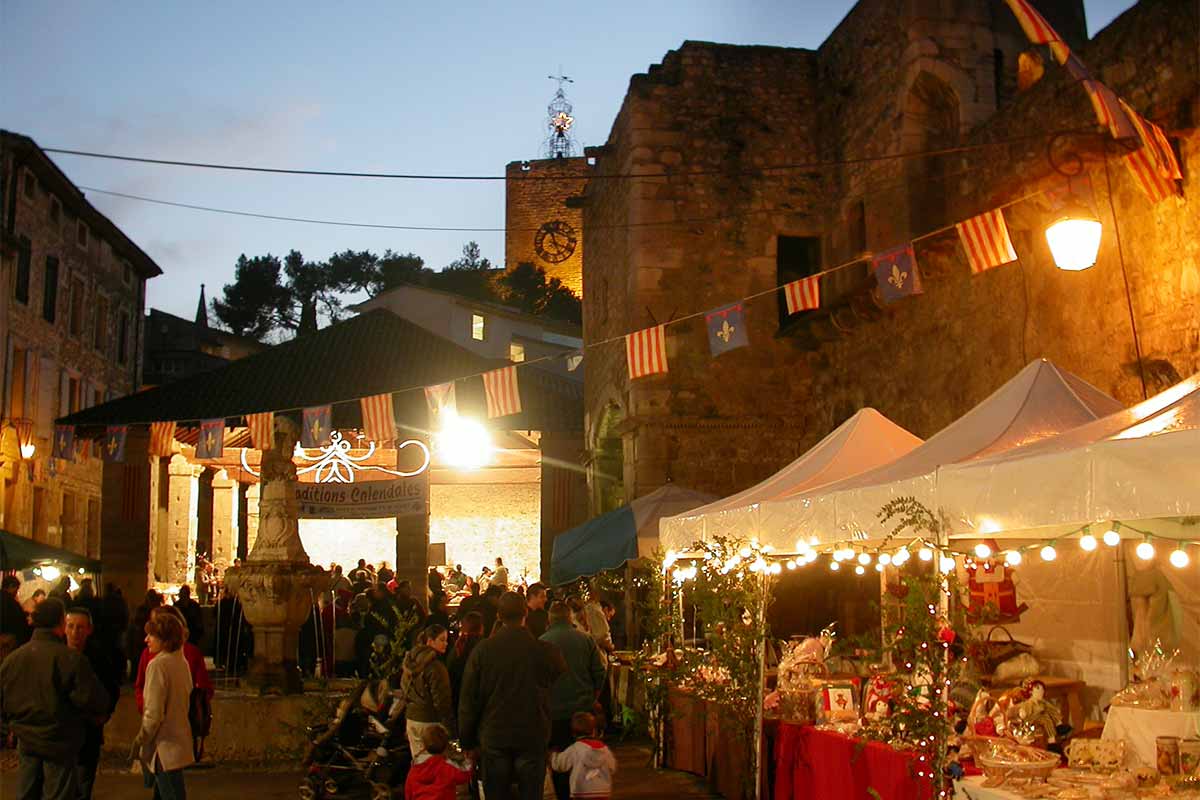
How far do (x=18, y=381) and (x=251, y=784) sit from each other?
796 inches

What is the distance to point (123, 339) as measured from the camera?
36188mm

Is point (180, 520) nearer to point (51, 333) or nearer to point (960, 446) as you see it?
point (51, 333)

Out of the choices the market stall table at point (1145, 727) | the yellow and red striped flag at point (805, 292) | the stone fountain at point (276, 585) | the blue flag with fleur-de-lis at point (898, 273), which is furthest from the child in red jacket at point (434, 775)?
the yellow and red striped flag at point (805, 292)

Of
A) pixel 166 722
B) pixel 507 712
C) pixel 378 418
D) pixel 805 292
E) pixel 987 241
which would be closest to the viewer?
pixel 507 712

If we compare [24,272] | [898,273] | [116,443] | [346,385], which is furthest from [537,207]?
[898,273]

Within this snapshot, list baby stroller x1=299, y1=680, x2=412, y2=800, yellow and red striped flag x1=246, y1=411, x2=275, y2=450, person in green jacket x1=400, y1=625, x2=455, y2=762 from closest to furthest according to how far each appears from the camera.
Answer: person in green jacket x1=400, y1=625, x2=455, y2=762 → baby stroller x1=299, y1=680, x2=412, y2=800 → yellow and red striped flag x1=246, y1=411, x2=275, y2=450

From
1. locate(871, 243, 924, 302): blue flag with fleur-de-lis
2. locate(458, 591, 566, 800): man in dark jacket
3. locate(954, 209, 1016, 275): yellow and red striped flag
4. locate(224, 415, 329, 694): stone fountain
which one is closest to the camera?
locate(458, 591, 566, 800): man in dark jacket

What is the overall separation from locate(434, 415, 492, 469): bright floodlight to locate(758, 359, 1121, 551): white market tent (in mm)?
14895

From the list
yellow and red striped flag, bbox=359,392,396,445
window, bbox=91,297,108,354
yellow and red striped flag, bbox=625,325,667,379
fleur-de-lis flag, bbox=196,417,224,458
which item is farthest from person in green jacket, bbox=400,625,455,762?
window, bbox=91,297,108,354

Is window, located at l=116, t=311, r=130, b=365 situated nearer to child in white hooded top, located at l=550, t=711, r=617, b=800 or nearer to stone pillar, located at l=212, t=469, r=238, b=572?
stone pillar, located at l=212, t=469, r=238, b=572

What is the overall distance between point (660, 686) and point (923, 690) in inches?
182

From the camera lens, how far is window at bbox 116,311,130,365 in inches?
1401

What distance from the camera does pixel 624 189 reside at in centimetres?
1716

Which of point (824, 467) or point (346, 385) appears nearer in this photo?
point (824, 467)
